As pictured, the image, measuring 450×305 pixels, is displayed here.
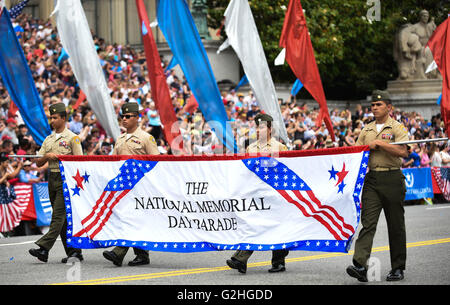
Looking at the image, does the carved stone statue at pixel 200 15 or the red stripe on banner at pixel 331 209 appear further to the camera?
the carved stone statue at pixel 200 15

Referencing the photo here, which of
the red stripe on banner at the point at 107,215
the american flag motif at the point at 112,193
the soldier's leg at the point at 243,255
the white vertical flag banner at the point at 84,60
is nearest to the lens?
the soldier's leg at the point at 243,255

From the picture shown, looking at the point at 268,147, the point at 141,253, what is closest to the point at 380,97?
the point at 268,147

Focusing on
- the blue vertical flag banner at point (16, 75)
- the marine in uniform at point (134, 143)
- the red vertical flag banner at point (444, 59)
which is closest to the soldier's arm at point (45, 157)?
the marine in uniform at point (134, 143)

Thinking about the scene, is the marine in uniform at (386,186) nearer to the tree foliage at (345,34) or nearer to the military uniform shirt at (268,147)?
the military uniform shirt at (268,147)

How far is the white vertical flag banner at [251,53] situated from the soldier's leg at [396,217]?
23.2 ft

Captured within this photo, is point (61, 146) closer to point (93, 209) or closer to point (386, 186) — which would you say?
point (93, 209)

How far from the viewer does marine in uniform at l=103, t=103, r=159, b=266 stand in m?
11.5

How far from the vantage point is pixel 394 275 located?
378 inches

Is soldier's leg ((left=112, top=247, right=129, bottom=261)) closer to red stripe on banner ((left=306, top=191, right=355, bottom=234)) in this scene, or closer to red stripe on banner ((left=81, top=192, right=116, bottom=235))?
red stripe on banner ((left=81, top=192, right=116, bottom=235))

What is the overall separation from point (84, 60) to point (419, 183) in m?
11.7

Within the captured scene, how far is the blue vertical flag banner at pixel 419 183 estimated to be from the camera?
24.0 metres

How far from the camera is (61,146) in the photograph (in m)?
12.0
